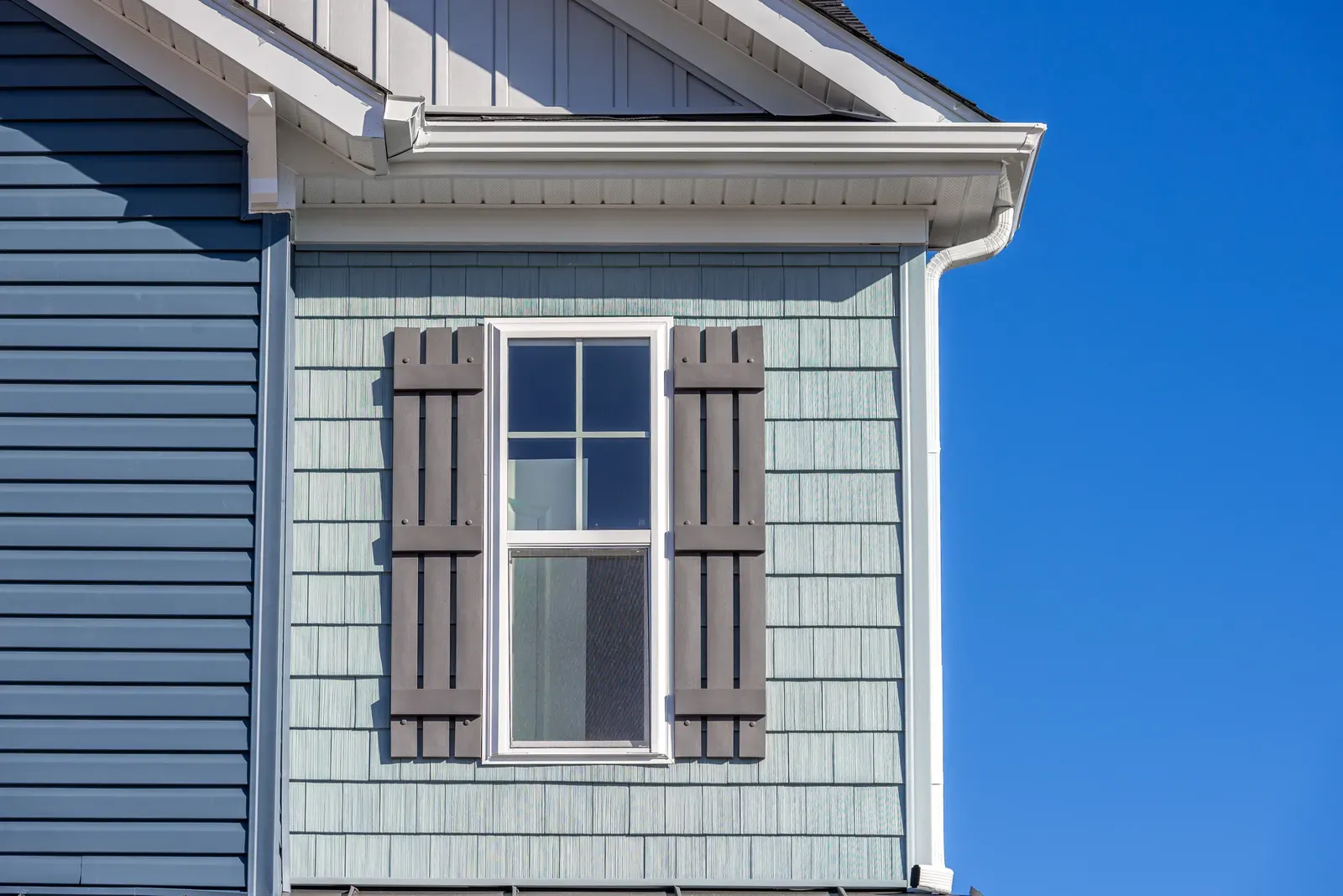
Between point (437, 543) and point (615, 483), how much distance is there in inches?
24.5

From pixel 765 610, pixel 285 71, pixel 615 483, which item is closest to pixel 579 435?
pixel 615 483

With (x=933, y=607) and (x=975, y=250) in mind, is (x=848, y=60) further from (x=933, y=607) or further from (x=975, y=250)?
(x=933, y=607)

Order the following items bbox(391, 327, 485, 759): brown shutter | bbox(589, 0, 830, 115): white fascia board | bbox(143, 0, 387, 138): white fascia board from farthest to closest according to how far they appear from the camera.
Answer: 1. bbox(589, 0, 830, 115): white fascia board
2. bbox(391, 327, 485, 759): brown shutter
3. bbox(143, 0, 387, 138): white fascia board

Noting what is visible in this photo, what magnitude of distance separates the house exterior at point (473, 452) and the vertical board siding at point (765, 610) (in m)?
0.01

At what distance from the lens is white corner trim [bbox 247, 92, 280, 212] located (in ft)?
14.5

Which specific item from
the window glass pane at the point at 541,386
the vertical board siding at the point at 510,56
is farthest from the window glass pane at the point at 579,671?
the vertical board siding at the point at 510,56

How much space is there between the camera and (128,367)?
4.55 meters

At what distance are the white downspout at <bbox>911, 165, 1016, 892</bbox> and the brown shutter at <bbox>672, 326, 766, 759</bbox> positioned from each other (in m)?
0.56

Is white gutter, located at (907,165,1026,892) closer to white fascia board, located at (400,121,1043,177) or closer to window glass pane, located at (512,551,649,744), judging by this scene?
white fascia board, located at (400,121,1043,177)

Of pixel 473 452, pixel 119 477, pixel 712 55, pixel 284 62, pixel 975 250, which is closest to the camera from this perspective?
pixel 284 62

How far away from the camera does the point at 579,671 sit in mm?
4559

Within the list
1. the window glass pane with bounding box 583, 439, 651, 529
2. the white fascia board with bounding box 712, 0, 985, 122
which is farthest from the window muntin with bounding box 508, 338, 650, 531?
the white fascia board with bounding box 712, 0, 985, 122

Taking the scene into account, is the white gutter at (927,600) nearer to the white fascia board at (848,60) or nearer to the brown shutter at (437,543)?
the white fascia board at (848,60)

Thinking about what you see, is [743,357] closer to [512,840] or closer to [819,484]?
[819,484]
